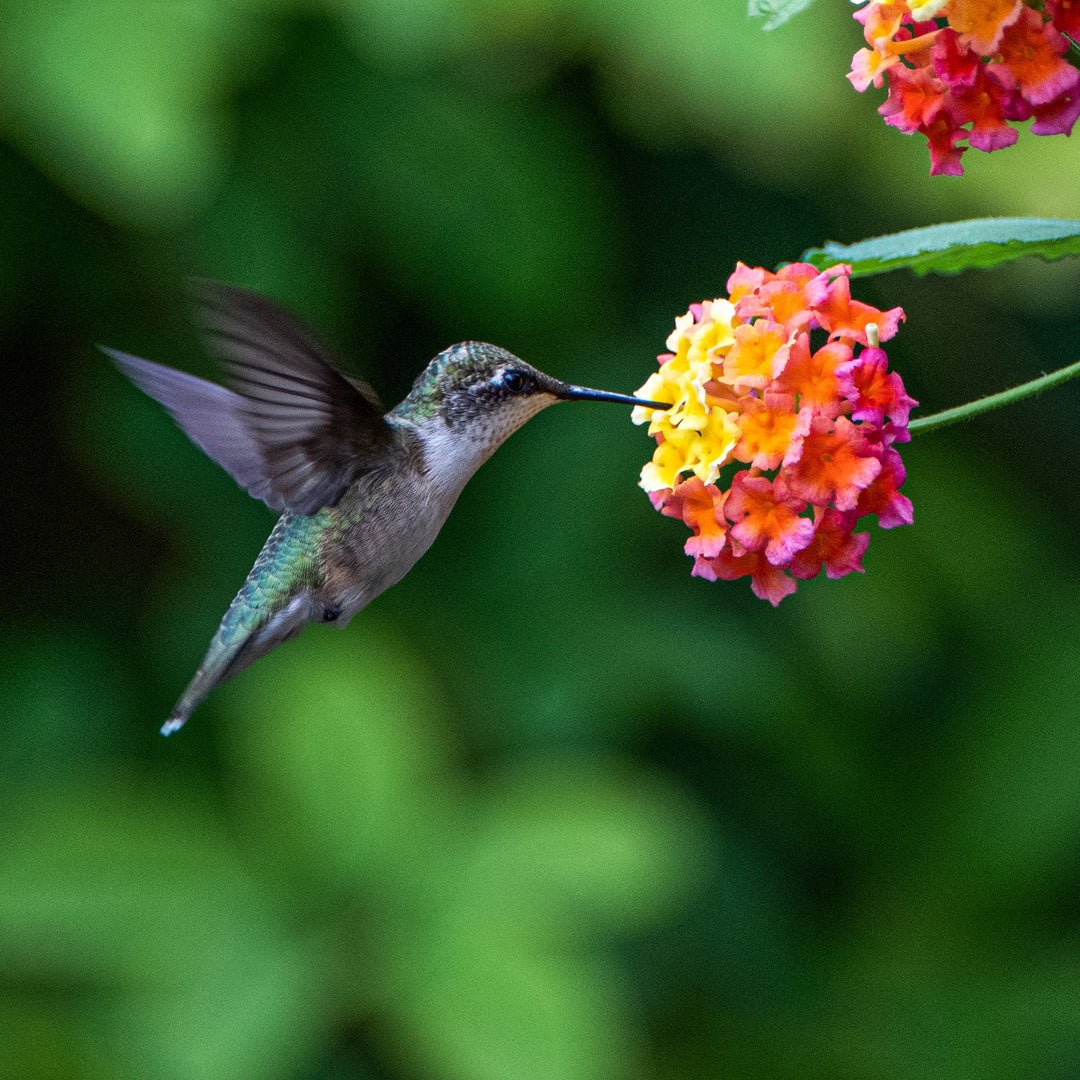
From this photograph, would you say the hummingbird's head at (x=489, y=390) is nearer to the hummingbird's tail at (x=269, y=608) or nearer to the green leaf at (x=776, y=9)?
the hummingbird's tail at (x=269, y=608)

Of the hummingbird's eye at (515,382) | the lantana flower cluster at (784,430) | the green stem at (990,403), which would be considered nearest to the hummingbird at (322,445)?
the hummingbird's eye at (515,382)

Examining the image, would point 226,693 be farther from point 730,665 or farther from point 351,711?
point 730,665

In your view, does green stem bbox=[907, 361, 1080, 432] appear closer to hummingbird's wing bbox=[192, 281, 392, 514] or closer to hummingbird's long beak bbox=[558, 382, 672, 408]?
hummingbird's long beak bbox=[558, 382, 672, 408]

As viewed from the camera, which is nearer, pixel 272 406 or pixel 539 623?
pixel 272 406

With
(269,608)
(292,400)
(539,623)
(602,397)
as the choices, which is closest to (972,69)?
(602,397)

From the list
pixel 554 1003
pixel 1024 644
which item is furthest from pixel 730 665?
pixel 554 1003

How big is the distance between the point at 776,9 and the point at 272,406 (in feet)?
2.21

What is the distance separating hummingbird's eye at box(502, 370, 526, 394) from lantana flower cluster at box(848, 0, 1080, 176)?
48 centimetres

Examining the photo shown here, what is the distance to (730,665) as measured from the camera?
112 inches

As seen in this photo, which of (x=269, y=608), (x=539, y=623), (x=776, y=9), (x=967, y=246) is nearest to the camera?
(x=776, y=9)

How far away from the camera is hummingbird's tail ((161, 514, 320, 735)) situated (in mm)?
1541

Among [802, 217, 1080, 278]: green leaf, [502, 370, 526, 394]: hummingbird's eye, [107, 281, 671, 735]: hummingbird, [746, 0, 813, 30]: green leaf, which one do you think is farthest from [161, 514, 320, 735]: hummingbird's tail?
[746, 0, 813, 30]: green leaf

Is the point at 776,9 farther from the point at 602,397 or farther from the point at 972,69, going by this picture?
the point at 602,397

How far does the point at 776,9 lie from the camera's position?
3.01 ft
